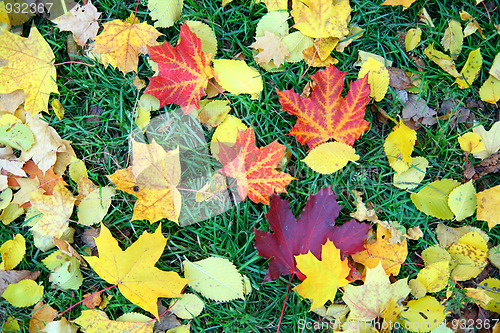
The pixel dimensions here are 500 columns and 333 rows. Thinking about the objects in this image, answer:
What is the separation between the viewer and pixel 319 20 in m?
1.86

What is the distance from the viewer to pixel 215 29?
195 centimetres

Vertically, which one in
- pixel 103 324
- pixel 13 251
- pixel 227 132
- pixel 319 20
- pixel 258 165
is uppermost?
pixel 319 20

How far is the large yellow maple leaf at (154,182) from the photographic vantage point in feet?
5.73

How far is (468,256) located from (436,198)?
1.17 feet

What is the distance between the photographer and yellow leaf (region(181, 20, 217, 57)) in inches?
73.4

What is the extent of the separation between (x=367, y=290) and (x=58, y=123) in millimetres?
1942

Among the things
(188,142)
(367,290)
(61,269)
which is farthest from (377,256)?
(61,269)

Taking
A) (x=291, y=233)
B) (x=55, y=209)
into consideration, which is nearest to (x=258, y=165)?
(x=291, y=233)

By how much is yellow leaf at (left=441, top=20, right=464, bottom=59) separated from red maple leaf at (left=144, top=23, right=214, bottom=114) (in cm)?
139

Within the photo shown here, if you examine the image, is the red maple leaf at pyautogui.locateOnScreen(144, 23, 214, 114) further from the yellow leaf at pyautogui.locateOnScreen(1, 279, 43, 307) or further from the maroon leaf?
the yellow leaf at pyautogui.locateOnScreen(1, 279, 43, 307)

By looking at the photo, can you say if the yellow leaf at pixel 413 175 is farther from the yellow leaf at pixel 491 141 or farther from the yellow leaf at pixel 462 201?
the yellow leaf at pixel 491 141

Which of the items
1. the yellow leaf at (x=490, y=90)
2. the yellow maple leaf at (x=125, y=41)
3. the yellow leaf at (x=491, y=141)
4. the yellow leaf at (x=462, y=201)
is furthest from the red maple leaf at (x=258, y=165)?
the yellow leaf at (x=490, y=90)

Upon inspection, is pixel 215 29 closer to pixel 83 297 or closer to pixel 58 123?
pixel 58 123

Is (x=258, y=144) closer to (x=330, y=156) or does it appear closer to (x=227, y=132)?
(x=227, y=132)
